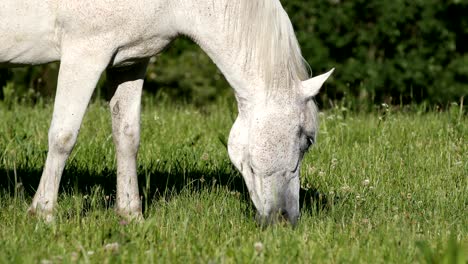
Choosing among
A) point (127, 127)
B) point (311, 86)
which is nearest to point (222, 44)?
point (311, 86)

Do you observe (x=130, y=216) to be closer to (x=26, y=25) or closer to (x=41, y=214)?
(x=41, y=214)

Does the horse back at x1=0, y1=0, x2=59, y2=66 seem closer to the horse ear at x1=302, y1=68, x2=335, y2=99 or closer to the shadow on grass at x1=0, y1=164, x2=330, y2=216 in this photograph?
the shadow on grass at x1=0, y1=164, x2=330, y2=216

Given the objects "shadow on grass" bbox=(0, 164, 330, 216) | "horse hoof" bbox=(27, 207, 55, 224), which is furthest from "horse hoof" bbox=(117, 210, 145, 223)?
"horse hoof" bbox=(27, 207, 55, 224)

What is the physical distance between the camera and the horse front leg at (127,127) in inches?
221

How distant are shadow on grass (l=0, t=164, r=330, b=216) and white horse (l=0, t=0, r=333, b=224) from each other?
554mm

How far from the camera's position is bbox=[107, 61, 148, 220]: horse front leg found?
562 centimetres

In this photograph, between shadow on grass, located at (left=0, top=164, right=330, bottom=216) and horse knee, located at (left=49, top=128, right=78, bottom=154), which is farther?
shadow on grass, located at (left=0, top=164, right=330, bottom=216)

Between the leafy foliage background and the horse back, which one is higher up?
the horse back

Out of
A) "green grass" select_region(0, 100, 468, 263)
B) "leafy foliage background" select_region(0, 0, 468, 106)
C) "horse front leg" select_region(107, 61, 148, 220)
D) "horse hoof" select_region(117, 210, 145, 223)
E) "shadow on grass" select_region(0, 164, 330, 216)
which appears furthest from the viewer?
"leafy foliage background" select_region(0, 0, 468, 106)

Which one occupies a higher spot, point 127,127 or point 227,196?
point 127,127

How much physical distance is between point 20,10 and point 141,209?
1.48m

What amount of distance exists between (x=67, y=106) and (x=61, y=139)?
0.62 ft

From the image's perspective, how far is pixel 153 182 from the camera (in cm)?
638

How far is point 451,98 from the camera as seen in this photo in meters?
11.6
